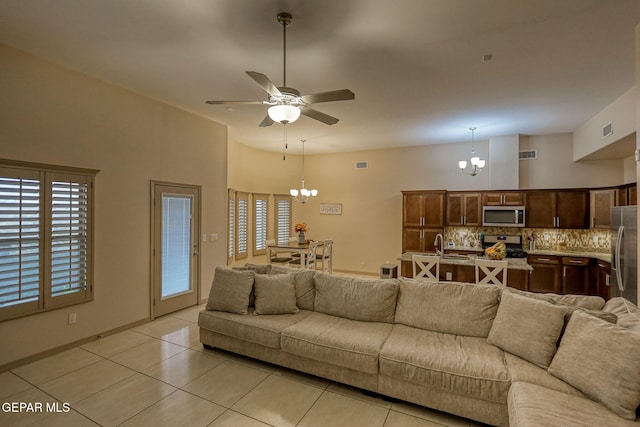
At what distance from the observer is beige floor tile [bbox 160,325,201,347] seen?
378 cm

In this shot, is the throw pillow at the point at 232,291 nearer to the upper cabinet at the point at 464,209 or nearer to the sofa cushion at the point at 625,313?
the sofa cushion at the point at 625,313

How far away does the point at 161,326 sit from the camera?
170 inches

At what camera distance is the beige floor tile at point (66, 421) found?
234 cm

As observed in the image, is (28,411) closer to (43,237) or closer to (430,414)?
(43,237)

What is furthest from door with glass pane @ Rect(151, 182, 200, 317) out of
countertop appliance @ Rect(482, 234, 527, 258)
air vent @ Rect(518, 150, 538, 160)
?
air vent @ Rect(518, 150, 538, 160)

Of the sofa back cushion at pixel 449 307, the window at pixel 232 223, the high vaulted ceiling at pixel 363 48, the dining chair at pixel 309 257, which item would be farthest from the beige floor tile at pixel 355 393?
the window at pixel 232 223

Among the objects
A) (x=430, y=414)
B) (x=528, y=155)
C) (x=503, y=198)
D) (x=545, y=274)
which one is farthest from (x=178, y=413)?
(x=528, y=155)

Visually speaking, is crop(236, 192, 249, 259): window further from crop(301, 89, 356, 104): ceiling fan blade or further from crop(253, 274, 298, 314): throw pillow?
crop(301, 89, 356, 104): ceiling fan blade

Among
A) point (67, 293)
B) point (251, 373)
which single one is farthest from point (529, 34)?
point (67, 293)

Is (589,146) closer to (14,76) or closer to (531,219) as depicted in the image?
(531,219)

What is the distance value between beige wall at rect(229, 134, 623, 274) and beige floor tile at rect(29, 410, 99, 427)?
203 inches

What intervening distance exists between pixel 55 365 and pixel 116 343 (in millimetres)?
606

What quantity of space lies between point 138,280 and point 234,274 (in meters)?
1.74

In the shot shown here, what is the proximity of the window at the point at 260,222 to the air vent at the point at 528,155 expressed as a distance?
19.6 feet
